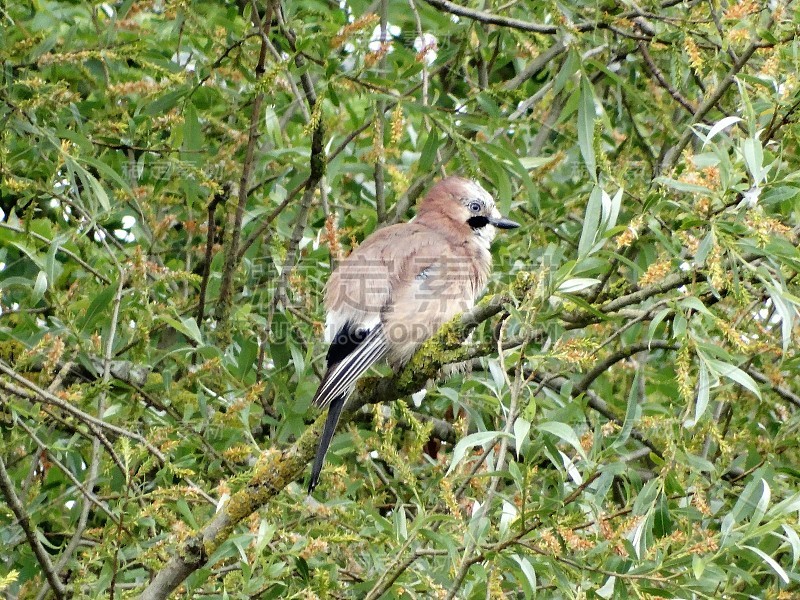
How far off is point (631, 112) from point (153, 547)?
376 centimetres

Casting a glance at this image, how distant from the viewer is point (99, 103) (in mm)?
5355

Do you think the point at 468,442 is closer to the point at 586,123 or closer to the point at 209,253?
the point at 586,123

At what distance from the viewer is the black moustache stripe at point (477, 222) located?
5.88 m

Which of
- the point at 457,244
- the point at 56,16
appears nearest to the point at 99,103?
the point at 56,16

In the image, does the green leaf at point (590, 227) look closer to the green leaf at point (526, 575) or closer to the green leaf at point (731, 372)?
the green leaf at point (731, 372)

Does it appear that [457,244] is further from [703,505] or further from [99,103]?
[703,505]

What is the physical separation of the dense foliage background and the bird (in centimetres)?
16

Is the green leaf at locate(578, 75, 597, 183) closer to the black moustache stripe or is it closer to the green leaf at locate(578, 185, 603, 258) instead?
the green leaf at locate(578, 185, 603, 258)

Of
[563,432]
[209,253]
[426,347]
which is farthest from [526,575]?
[209,253]

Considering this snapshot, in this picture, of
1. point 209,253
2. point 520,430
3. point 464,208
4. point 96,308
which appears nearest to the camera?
point 520,430

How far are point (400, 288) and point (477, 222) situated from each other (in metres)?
0.98

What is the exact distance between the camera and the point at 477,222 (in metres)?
5.90

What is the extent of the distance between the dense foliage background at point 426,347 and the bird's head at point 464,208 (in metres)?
0.16

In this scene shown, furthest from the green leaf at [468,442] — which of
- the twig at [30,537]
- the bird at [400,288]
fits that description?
the twig at [30,537]
